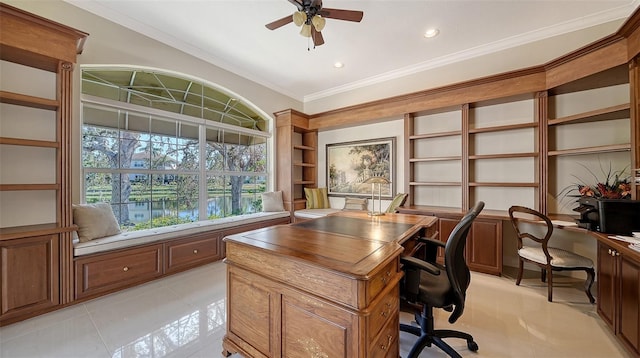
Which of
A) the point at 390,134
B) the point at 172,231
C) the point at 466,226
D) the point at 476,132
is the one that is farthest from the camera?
the point at 390,134

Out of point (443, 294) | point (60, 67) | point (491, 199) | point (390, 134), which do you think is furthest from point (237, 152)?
point (491, 199)

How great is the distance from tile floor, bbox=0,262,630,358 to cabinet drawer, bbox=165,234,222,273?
0.37 m

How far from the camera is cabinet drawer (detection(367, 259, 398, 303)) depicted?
3.66ft

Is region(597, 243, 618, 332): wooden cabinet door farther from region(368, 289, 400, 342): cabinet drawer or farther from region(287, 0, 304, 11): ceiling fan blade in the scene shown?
region(287, 0, 304, 11): ceiling fan blade

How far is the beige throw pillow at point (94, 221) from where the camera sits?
2.41 m

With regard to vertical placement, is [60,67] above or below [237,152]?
above

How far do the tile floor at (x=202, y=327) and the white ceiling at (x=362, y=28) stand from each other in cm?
312

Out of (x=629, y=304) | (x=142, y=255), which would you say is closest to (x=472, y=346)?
(x=629, y=304)

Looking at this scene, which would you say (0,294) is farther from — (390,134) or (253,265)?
(390,134)

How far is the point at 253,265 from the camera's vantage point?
1.47 meters

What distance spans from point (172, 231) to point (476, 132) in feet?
14.2

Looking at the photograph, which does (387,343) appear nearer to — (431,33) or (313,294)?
(313,294)

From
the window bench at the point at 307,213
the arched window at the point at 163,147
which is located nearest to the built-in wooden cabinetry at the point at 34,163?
the arched window at the point at 163,147

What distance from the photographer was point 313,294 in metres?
1.20
